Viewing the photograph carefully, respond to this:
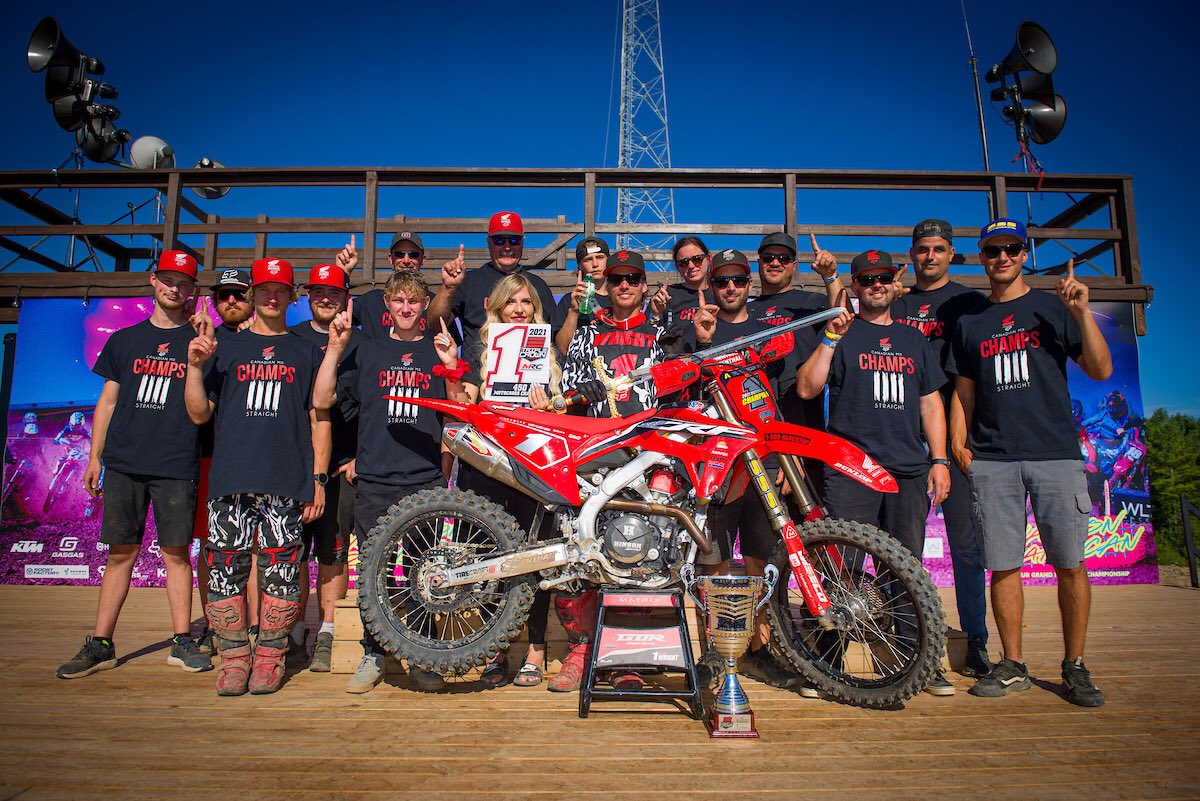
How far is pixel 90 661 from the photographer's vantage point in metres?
3.53

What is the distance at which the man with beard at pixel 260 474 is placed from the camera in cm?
330

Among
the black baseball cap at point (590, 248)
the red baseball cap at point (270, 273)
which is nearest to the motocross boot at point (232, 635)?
the red baseball cap at point (270, 273)

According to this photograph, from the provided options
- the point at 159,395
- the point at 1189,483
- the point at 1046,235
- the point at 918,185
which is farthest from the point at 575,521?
the point at 1189,483

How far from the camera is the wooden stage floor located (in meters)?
2.20

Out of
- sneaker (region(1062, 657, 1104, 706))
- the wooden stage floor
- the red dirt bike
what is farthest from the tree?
the red dirt bike

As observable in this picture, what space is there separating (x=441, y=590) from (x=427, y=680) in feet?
1.74

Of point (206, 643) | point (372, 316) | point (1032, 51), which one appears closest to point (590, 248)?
point (372, 316)

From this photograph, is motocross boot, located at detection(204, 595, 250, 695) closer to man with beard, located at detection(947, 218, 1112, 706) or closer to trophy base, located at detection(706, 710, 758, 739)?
trophy base, located at detection(706, 710, 758, 739)

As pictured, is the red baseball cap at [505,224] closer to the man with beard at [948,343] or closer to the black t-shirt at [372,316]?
the black t-shirt at [372,316]

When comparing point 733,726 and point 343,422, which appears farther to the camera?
point 343,422

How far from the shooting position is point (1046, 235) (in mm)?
6711

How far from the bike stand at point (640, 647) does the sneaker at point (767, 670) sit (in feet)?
1.85

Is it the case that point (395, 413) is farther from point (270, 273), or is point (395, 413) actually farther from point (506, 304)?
point (270, 273)

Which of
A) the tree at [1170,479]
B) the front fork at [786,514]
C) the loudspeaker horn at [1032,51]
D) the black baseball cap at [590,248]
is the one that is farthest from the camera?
the tree at [1170,479]
